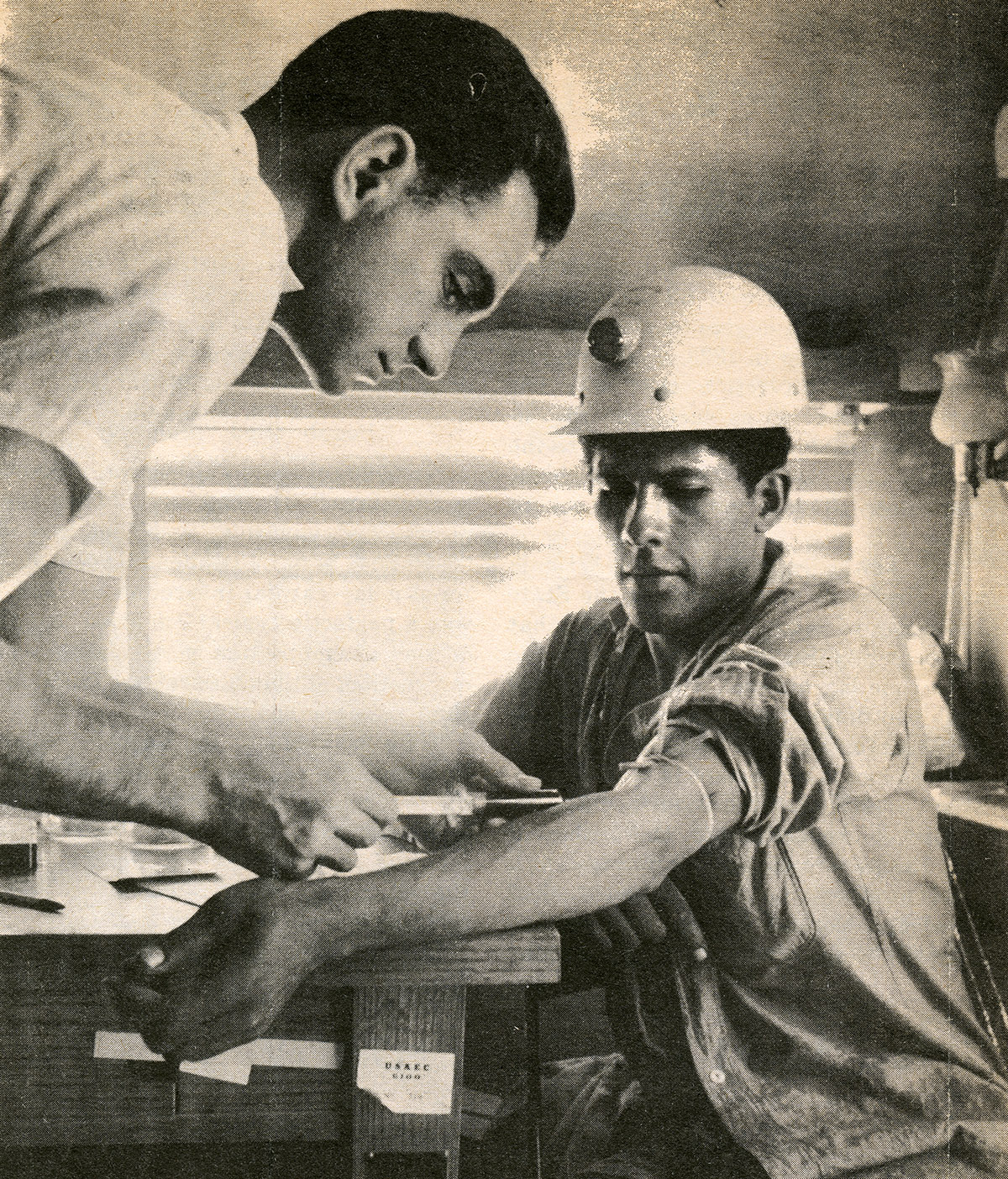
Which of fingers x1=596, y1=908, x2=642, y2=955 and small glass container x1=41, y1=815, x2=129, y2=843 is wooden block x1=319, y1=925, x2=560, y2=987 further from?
small glass container x1=41, y1=815, x2=129, y2=843

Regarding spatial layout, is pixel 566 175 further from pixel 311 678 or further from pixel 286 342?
pixel 311 678

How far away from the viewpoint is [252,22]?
1.56m

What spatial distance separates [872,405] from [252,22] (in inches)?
39.5

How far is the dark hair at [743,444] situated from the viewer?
1.52 meters

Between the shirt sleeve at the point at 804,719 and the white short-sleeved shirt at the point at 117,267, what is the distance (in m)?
0.76

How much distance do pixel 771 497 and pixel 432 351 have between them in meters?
0.50

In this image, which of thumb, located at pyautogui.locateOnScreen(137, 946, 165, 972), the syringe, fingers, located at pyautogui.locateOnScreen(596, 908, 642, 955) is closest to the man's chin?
the syringe

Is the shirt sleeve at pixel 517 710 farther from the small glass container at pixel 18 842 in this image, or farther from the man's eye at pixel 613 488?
the small glass container at pixel 18 842

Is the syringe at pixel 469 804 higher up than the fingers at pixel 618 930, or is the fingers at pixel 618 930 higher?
the syringe at pixel 469 804

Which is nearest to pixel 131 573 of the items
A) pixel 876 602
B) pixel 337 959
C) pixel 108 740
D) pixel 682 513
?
pixel 108 740

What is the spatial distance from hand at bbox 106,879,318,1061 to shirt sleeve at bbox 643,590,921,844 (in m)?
0.51

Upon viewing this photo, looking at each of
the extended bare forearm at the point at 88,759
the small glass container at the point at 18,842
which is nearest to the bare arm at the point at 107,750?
the extended bare forearm at the point at 88,759

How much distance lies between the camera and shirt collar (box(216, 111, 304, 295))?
151cm

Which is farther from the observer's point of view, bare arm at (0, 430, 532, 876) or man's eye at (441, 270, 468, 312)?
man's eye at (441, 270, 468, 312)
